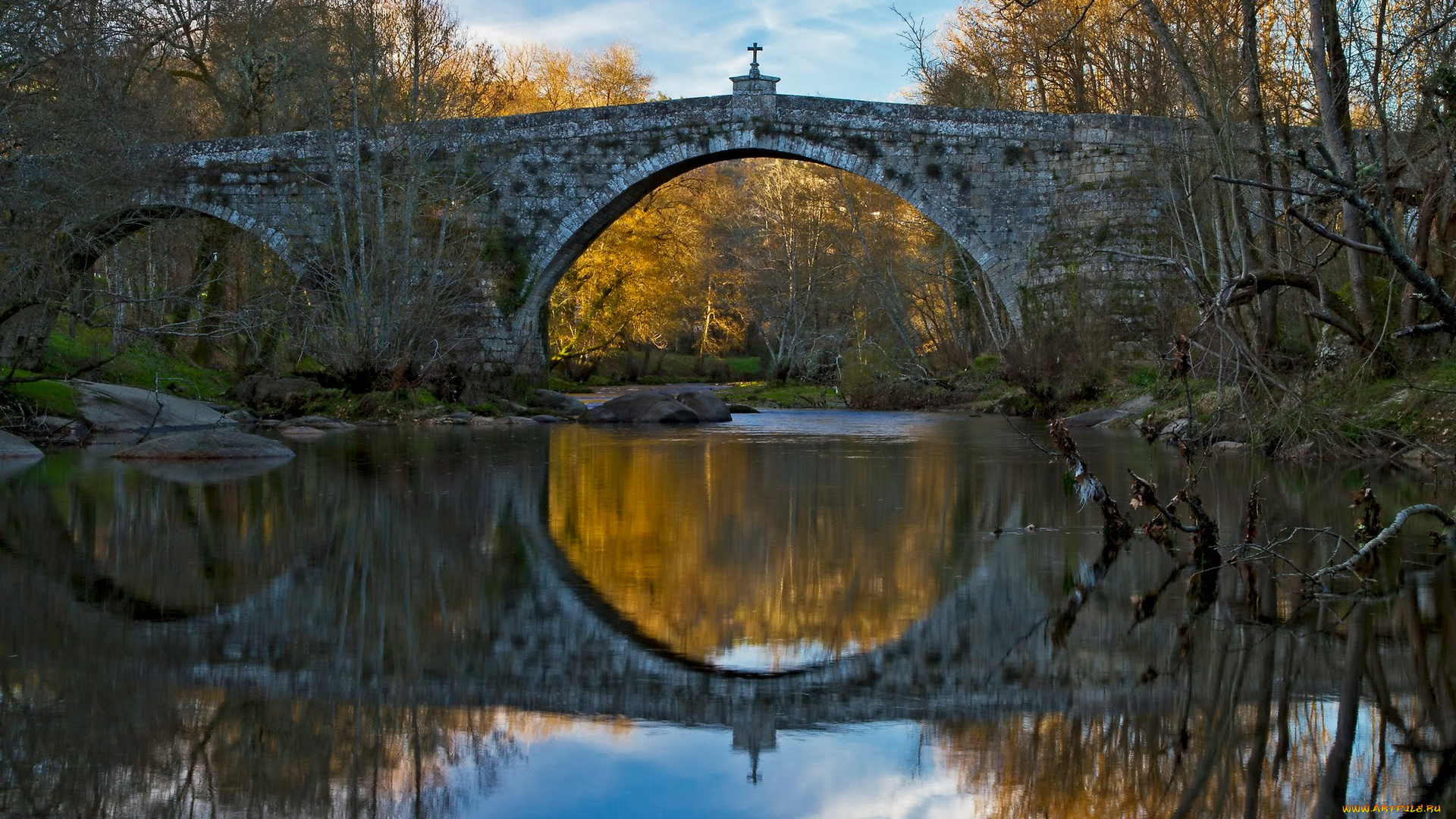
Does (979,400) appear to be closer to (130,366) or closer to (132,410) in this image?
(130,366)

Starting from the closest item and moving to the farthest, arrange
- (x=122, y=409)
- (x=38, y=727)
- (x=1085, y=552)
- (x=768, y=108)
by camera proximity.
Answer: (x=38, y=727) → (x=1085, y=552) → (x=122, y=409) → (x=768, y=108)

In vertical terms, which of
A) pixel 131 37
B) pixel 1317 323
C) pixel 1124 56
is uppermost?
pixel 1124 56

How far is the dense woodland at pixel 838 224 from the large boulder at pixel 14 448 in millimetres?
1154

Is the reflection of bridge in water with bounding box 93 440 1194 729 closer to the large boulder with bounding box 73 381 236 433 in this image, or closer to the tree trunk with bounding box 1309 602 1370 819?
the tree trunk with bounding box 1309 602 1370 819

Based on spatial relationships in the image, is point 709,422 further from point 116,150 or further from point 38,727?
point 38,727

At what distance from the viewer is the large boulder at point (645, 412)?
19438mm

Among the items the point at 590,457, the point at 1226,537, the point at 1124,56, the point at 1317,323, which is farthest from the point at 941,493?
the point at 1124,56

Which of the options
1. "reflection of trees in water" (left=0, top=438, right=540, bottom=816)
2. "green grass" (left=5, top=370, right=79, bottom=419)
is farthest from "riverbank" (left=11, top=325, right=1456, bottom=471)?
"reflection of trees in water" (left=0, top=438, right=540, bottom=816)

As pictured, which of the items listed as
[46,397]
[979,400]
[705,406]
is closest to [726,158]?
[705,406]

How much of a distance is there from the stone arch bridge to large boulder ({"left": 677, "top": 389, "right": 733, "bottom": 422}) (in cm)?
364

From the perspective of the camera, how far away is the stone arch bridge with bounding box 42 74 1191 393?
2080 centimetres

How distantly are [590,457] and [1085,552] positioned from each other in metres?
6.99

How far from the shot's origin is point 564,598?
503 centimetres

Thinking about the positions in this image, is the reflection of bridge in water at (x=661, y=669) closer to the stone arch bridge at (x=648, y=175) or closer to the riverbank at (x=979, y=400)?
the riverbank at (x=979, y=400)
